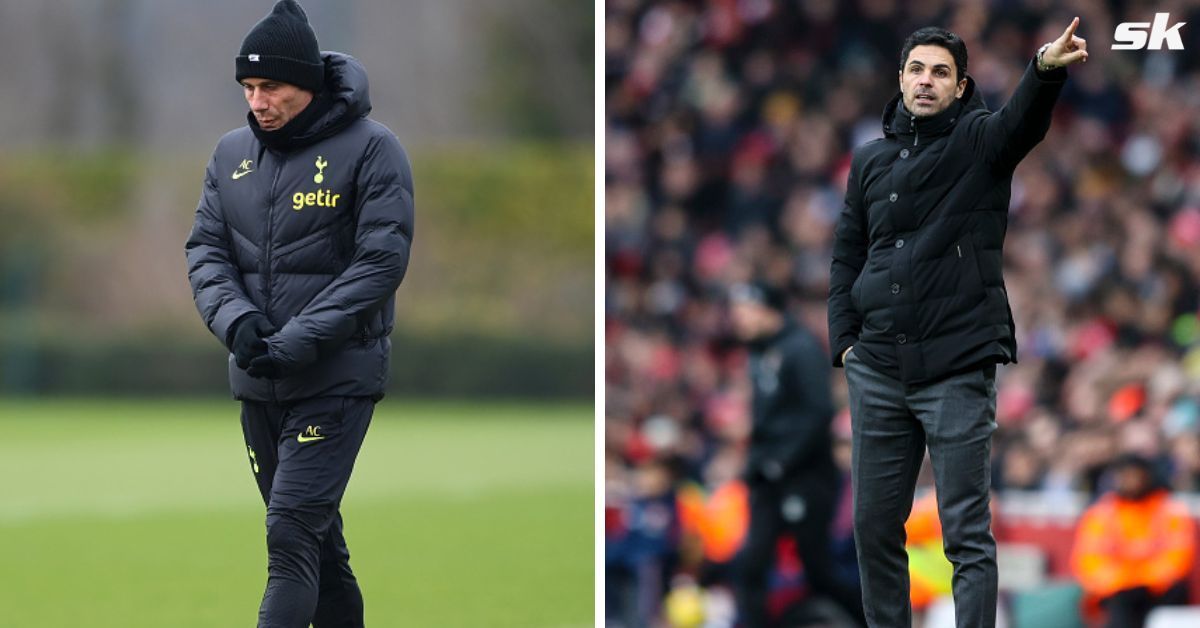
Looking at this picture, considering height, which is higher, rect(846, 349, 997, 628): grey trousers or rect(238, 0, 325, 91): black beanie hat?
rect(238, 0, 325, 91): black beanie hat

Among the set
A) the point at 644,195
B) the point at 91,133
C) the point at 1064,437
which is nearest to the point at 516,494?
the point at 644,195

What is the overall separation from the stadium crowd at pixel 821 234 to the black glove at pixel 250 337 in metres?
5.99

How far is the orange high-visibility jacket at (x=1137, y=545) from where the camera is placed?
10.5 meters

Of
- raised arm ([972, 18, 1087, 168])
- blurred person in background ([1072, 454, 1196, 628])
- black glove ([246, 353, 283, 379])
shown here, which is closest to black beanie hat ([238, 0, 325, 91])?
black glove ([246, 353, 283, 379])

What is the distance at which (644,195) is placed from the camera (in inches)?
654

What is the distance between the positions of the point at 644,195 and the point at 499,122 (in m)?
26.9

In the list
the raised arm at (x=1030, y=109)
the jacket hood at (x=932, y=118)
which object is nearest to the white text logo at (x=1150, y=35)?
the jacket hood at (x=932, y=118)

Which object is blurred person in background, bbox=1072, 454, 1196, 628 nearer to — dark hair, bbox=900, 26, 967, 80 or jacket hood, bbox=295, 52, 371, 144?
dark hair, bbox=900, 26, 967, 80

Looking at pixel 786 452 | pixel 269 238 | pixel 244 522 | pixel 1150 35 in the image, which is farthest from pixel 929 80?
pixel 244 522

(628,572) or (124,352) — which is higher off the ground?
(628,572)

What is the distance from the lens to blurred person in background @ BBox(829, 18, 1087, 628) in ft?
21.0

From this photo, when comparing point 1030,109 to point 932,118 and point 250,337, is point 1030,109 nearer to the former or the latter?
point 932,118

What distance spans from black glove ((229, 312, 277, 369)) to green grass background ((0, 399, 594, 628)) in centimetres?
397

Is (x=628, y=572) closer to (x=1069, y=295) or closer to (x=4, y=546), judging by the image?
(x=1069, y=295)
